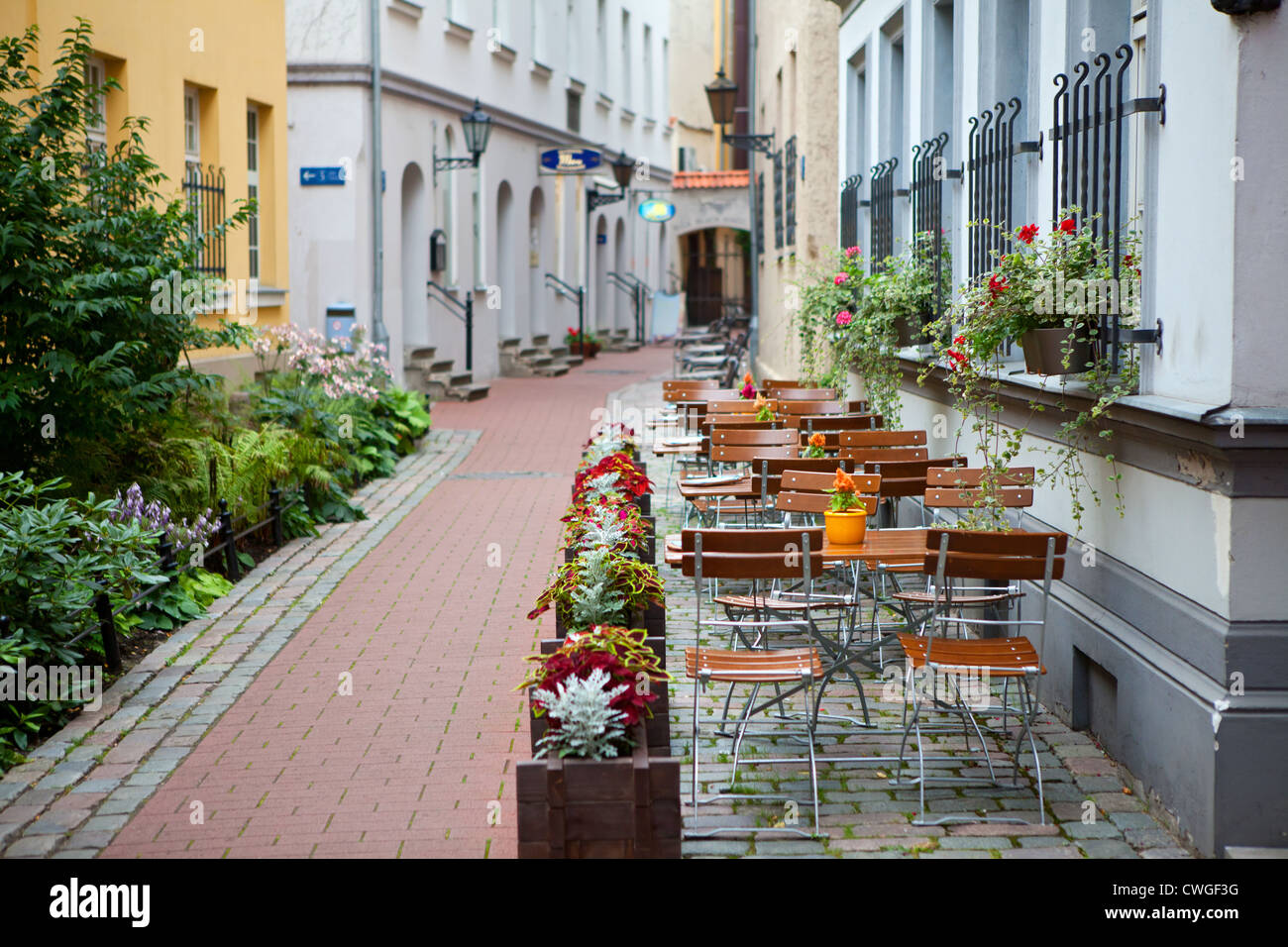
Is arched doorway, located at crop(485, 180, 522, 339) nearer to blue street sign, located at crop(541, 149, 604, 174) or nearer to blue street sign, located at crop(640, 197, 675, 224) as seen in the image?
blue street sign, located at crop(541, 149, 604, 174)

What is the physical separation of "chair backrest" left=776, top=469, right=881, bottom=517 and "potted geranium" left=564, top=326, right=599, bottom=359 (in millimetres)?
22027

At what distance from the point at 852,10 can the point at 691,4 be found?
1336 inches

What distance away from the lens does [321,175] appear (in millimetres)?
18641

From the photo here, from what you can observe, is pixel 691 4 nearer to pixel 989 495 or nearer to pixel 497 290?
pixel 497 290

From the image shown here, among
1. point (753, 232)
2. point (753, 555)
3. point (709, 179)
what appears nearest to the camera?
point (753, 555)

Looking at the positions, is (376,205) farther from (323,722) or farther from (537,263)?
(323,722)

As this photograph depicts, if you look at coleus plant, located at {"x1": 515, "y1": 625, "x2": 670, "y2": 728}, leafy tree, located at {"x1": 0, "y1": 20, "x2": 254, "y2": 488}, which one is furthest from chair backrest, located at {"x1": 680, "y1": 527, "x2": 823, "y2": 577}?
leafy tree, located at {"x1": 0, "y1": 20, "x2": 254, "y2": 488}

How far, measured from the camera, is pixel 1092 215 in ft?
19.6

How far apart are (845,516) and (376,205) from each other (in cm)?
1360

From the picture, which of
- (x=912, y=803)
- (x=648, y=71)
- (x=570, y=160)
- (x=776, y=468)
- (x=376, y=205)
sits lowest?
(x=912, y=803)

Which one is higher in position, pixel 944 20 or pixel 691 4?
pixel 691 4

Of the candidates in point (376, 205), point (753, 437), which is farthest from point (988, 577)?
point (376, 205)

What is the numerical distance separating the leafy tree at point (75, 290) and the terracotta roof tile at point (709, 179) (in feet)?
103
